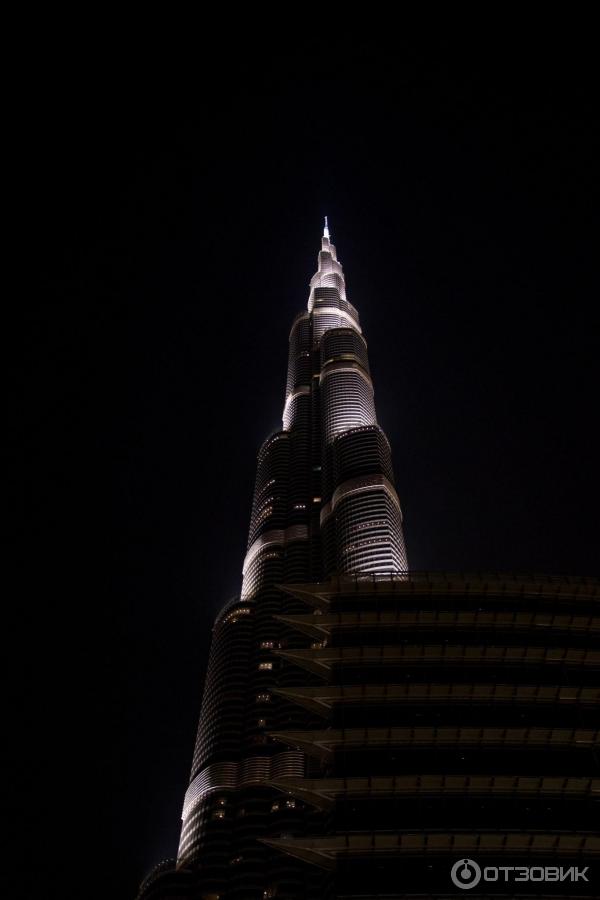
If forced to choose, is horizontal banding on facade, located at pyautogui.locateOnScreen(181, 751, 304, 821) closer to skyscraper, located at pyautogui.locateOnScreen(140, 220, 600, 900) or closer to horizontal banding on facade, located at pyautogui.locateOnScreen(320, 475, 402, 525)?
horizontal banding on facade, located at pyautogui.locateOnScreen(320, 475, 402, 525)

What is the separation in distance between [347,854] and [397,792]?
17.2 ft

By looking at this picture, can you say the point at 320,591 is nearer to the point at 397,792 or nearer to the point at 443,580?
the point at 443,580

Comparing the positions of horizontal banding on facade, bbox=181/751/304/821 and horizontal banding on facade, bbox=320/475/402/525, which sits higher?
horizontal banding on facade, bbox=320/475/402/525

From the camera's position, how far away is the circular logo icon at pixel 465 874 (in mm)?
44469

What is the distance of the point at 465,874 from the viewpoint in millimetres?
44781

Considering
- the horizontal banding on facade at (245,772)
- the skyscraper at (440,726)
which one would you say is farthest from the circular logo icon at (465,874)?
the horizontal banding on facade at (245,772)

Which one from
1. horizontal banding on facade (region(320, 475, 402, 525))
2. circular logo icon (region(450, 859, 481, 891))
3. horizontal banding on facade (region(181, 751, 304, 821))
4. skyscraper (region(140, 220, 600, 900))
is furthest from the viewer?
horizontal banding on facade (region(320, 475, 402, 525))

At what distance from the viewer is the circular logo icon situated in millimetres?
44469

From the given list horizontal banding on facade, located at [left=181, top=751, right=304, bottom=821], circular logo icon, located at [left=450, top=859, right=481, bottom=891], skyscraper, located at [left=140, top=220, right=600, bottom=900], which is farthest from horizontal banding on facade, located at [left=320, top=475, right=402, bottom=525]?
circular logo icon, located at [left=450, top=859, right=481, bottom=891]

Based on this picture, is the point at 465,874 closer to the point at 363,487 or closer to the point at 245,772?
the point at 245,772

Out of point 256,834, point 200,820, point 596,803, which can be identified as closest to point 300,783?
point 596,803

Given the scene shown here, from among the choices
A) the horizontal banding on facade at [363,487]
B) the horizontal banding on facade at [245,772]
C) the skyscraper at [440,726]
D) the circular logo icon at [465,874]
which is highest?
the horizontal banding on facade at [363,487]

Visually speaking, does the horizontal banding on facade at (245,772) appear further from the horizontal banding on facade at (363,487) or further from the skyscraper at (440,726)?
the skyscraper at (440,726)

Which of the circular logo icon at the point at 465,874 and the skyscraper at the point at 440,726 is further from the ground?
the skyscraper at the point at 440,726
